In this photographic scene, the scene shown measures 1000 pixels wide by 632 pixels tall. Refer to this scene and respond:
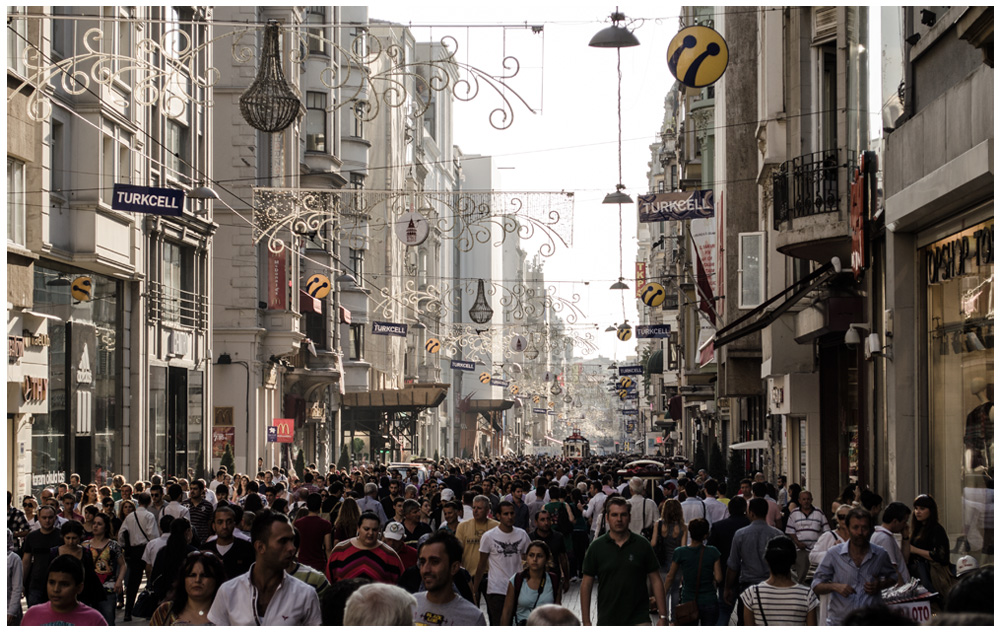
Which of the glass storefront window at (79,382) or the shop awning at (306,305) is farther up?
the shop awning at (306,305)

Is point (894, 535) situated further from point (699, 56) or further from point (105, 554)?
point (699, 56)

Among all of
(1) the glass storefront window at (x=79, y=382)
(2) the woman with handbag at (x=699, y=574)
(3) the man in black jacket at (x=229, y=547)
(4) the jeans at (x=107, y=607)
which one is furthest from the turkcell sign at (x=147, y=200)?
(2) the woman with handbag at (x=699, y=574)

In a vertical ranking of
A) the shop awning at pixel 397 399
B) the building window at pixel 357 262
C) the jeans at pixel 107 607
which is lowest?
the jeans at pixel 107 607

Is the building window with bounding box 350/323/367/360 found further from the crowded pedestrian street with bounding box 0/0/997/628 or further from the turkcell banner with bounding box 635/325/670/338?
the turkcell banner with bounding box 635/325/670/338

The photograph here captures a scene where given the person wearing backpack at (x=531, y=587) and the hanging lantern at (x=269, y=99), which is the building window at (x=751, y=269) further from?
the person wearing backpack at (x=531, y=587)

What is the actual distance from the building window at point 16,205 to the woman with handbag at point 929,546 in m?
17.3

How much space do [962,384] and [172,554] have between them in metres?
7.83

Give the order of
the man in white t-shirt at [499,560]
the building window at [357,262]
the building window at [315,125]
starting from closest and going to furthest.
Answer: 1. the man in white t-shirt at [499,560]
2. the building window at [315,125]
3. the building window at [357,262]

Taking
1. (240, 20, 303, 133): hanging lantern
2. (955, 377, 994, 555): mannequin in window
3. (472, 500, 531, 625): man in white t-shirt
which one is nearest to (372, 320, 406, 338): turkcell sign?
(240, 20, 303, 133): hanging lantern

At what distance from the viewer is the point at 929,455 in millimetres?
15555

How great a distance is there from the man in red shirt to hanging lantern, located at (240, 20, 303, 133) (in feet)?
21.9

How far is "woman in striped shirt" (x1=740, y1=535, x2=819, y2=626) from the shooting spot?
856cm

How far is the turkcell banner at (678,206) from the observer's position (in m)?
26.5

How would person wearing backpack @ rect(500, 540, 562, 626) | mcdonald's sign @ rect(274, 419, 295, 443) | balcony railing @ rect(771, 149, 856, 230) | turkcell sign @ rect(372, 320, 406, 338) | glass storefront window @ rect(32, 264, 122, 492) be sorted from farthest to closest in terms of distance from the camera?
turkcell sign @ rect(372, 320, 406, 338) → mcdonald's sign @ rect(274, 419, 295, 443) → glass storefront window @ rect(32, 264, 122, 492) → balcony railing @ rect(771, 149, 856, 230) → person wearing backpack @ rect(500, 540, 562, 626)
